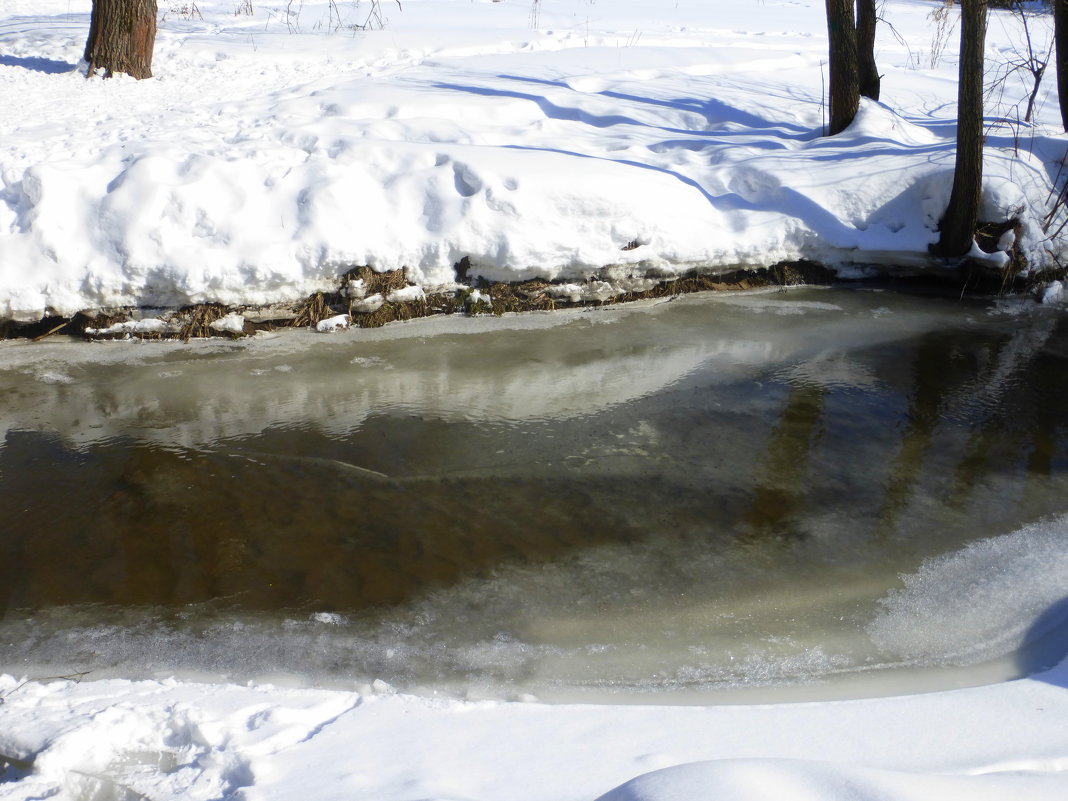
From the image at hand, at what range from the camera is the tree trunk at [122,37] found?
9.67 m

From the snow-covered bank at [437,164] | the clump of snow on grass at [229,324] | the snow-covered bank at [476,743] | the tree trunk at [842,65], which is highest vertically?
the tree trunk at [842,65]

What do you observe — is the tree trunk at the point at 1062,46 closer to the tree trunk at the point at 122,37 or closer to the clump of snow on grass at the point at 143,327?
the clump of snow on grass at the point at 143,327

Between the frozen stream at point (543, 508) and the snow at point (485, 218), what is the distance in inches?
4.3

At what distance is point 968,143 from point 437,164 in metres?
4.46

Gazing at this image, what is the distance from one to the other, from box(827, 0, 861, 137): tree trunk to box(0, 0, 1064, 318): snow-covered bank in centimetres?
20

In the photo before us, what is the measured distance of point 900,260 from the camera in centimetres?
817

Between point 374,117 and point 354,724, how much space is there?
7.18m

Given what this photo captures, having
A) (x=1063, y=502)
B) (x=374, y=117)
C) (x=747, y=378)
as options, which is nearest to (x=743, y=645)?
(x=1063, y=502)

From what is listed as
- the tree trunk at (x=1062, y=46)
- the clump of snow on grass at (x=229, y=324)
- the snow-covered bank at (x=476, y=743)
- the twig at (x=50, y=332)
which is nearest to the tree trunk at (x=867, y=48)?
the tree trunk at (x=1062, y=46)

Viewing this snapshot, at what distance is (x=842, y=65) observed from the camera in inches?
367

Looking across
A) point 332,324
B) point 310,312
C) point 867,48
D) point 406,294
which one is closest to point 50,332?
point 310,312

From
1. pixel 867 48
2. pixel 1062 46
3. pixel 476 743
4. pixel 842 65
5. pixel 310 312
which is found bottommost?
pixel 476 743

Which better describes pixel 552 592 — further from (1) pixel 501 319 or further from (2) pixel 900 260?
(2) pixel 900 260

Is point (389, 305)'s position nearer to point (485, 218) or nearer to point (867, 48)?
point (485, 218)
